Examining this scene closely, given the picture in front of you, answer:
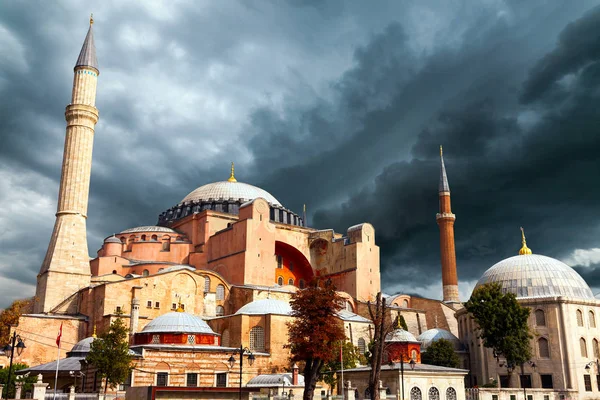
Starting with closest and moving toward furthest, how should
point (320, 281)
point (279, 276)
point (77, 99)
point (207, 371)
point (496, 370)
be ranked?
1. point (320, 281)
2. point (207, 371)
3. point (496, 370)
4. point (77, 99)
5. point (279, 276)

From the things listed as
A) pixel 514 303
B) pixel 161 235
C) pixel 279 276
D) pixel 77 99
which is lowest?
pixel 514 303

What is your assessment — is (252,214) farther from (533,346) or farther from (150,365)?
(533,346)

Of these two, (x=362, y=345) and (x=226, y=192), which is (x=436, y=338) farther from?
(x=226, y=192)

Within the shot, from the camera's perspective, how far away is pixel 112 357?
25.3 metres

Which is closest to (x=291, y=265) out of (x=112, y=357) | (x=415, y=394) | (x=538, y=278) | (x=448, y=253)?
(x=448, y=253)

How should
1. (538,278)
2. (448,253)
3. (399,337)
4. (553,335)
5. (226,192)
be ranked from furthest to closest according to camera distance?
(226,192), (448,253), (538,278), (553,335), (399,337)

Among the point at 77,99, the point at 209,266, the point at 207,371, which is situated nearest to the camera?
the point at 207,371

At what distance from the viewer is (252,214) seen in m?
41.9

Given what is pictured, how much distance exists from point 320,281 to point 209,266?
59.7 feet

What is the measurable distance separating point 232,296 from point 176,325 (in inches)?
355

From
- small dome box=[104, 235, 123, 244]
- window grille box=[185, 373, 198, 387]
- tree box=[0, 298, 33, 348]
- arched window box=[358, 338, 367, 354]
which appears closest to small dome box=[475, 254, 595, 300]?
arched window box=[358, 338, 367, 354]

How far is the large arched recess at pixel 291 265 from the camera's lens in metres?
47.2

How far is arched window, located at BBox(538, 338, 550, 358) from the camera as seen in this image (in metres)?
35.8

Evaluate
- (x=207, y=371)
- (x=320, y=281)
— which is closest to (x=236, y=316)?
(x=207, y=371)
